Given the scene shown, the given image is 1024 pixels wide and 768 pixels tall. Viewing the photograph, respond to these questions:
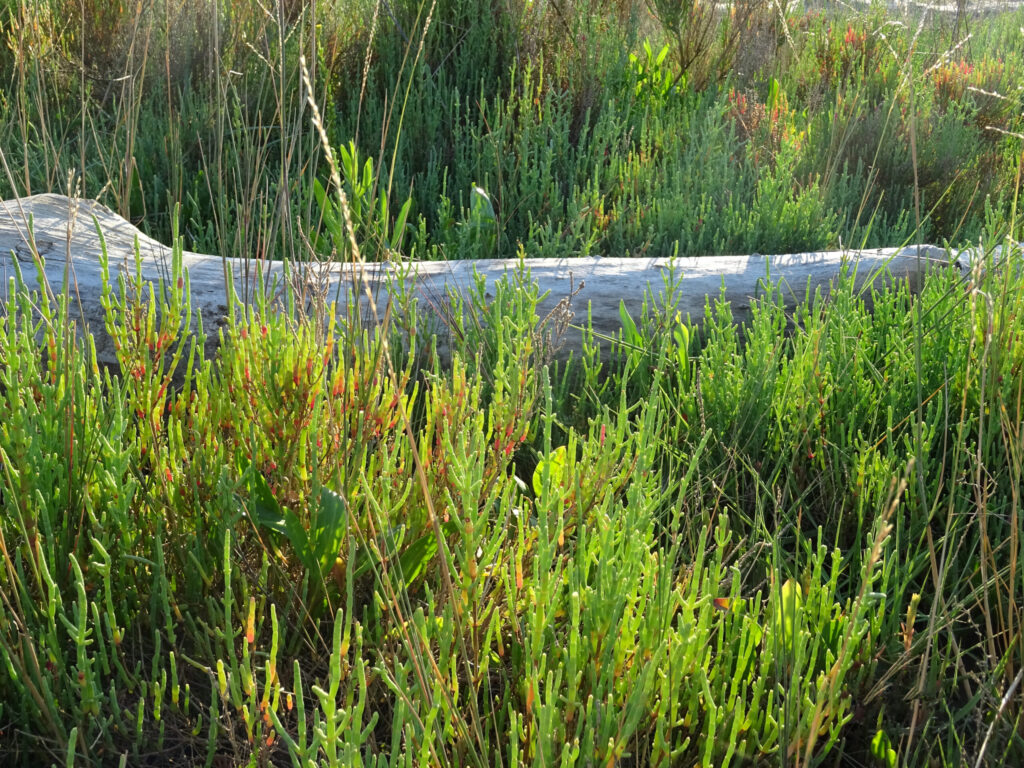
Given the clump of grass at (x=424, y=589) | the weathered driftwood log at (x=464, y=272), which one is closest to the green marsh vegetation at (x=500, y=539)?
the clump of grass at (x=424, y=589)

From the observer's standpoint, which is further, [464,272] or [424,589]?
[464,272]

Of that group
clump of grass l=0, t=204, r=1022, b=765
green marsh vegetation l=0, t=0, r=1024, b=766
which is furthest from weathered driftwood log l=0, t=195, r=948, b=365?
clump of grass l=0, t=204, r=1022, b=765

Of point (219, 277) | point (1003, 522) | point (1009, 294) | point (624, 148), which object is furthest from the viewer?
point (624, 148)

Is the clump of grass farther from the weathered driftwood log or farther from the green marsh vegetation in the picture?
the weathered driftwood log

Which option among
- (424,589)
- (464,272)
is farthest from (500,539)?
(464,272)

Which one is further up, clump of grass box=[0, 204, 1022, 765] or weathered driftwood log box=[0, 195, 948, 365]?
weathered driftwood log box=[0, 195, 948, 365]

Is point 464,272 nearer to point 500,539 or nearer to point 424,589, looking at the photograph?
point 424,589

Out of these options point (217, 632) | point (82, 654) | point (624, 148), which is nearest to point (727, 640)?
point (217, 632)

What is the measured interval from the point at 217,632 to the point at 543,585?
45cm

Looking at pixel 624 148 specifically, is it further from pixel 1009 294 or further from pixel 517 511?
pixel 517 511

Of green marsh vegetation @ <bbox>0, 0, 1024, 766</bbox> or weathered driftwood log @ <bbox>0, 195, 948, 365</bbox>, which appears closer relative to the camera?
green marsh vegetation @ <bbox>0, 0, 1024, 766</bbox>

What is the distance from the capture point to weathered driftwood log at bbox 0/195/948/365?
2.44 metres

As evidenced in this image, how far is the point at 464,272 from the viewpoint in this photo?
9.01 feet

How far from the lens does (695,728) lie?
4.48 feet
